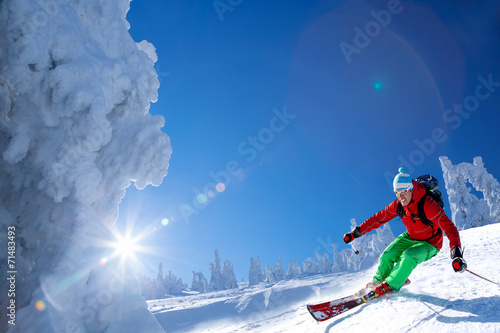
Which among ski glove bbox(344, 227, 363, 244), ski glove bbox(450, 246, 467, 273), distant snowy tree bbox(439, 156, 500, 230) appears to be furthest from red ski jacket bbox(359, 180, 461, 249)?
distant snowy tree bbox(439, 156, 500, 230)

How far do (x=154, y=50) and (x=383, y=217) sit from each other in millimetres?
11815

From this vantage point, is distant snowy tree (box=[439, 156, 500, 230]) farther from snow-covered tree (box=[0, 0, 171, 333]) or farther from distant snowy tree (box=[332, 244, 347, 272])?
distant snowy tree (box=[332, 244, 347, 272])

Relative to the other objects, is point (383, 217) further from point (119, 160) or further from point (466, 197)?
point (466, 197)

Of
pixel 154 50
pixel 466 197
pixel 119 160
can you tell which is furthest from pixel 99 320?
pixel 466 197

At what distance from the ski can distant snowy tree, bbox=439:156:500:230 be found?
37037 millimetres

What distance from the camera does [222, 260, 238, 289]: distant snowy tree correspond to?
7656 cm

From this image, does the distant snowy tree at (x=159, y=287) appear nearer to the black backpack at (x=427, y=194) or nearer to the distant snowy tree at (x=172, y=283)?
the distant snowy tree at (x=172, y=283)

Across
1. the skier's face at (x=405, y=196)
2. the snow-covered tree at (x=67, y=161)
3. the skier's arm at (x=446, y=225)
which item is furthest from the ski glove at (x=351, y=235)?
the snow-covered tree at (x=67, y=161)

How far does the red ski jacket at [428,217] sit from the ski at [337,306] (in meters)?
1.35

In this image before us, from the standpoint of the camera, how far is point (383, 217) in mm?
4852

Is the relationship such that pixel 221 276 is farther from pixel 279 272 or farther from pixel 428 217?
pixel 428 217

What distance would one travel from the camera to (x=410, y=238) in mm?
4516

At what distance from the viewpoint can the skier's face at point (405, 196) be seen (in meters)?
4.16

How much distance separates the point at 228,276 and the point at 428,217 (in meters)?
81.1
